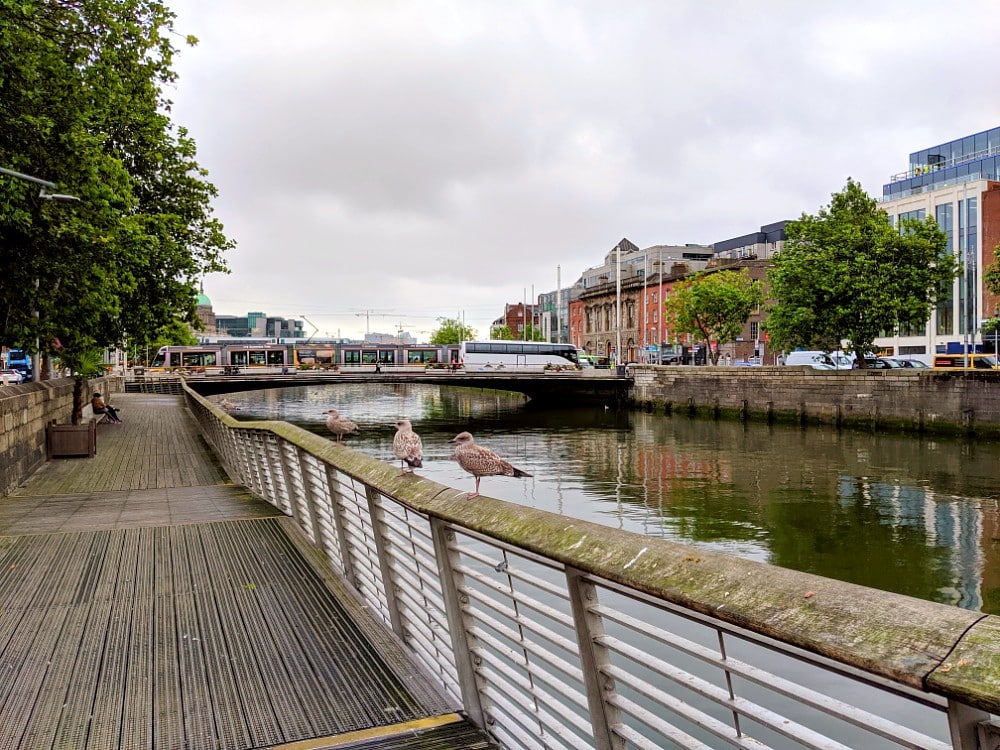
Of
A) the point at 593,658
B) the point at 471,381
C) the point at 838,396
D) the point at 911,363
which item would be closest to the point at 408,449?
the point at 593,658

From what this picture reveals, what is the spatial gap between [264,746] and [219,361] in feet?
233

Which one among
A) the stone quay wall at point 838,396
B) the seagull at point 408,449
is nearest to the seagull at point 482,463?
the seagull at point 408,449

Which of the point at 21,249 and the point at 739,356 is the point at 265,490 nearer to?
the point at 21,249

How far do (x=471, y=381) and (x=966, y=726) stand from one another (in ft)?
180

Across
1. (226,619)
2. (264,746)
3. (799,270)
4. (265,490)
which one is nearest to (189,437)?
(265,490)

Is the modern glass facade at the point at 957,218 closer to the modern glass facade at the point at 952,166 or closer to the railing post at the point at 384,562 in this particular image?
the modern glass facade at the point at 952,166

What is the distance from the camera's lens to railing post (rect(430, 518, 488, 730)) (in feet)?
12.2

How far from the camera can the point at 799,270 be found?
4178 centimetres

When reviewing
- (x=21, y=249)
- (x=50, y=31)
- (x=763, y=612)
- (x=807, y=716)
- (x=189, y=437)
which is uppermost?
(x=50, y=31)

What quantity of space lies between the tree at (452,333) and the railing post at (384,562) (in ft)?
463

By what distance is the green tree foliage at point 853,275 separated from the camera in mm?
39906

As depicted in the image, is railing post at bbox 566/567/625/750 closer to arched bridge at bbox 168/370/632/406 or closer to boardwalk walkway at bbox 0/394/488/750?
boardwalk walkway at bbox 0/394/488/750

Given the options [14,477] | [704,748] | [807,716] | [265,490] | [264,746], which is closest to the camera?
[704,748]

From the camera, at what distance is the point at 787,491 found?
23.0 metres
